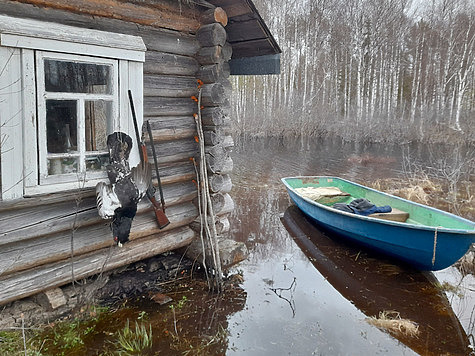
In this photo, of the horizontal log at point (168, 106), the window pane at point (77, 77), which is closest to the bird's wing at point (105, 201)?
the window pane at point (77, 77)

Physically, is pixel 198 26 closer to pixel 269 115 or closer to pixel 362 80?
pixel 269 115

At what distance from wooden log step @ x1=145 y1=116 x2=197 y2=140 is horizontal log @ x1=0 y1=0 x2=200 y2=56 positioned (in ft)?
2.68

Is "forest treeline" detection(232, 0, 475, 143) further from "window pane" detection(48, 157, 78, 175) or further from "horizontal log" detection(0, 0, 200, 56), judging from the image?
"window pane" detection(48, 157, 78, 175)

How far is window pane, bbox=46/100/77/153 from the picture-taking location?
139 inches

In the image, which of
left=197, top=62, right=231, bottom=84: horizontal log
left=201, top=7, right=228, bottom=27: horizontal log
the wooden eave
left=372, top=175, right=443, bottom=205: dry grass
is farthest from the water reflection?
left=201, top=7, right=228, bottom=27: horizontal log

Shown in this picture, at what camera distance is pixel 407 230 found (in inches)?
214

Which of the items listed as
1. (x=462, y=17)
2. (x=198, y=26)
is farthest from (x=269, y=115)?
(x=198, y=26)

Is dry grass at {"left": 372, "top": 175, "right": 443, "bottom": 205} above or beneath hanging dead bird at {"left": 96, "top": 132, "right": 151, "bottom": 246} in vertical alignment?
beneath

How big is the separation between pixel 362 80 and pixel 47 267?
79.8ft

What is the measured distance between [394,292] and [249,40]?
164 inches

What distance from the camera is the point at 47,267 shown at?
376cm

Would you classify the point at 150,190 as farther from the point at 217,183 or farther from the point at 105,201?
the point at 217,183

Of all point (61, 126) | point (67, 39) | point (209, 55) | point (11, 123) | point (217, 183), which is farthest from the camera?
point (217, 183)

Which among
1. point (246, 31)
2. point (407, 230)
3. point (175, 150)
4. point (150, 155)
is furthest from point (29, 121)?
point (407, 230)
